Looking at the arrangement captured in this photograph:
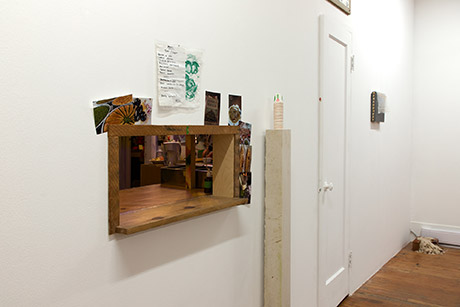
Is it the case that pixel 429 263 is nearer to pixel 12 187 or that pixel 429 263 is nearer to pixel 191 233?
pixel 191 233

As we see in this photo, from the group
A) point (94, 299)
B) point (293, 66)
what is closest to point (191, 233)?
point (94, 299)

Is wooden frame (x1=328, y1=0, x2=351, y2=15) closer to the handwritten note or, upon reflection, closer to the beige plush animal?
the handwritten note

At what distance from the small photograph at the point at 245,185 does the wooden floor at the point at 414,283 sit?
1762 mm

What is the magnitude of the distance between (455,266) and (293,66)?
2922 mm

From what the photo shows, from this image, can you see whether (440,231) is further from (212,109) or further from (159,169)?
(212,109)

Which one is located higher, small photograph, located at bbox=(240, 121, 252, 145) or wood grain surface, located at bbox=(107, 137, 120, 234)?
small photograph, located at bbox=(240, 121, 252, 145)

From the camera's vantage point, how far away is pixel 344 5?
311cm

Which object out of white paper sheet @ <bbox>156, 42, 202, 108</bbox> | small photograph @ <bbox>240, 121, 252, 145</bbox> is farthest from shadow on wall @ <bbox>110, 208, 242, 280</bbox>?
white paper sheet @ <bbox>156, 42, 202, 108</bbox>

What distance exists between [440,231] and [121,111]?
15.1 ft

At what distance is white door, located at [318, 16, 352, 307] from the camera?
2.86 metres

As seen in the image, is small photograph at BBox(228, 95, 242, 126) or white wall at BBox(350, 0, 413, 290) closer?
small photograph at BBox(228, 95, 242, 126)

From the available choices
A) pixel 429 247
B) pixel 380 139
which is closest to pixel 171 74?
pixel 380 139

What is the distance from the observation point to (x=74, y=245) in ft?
4.03

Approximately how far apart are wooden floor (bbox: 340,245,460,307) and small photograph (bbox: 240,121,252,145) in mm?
1878
